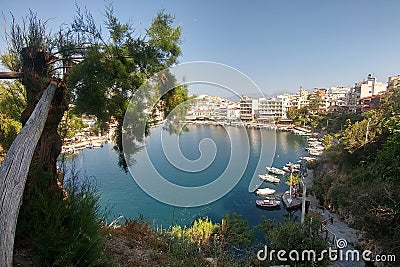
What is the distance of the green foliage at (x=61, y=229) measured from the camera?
129cm

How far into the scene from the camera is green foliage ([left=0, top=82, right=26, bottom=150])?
6.31ft

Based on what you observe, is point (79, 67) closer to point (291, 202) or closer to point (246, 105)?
point (246, 105)

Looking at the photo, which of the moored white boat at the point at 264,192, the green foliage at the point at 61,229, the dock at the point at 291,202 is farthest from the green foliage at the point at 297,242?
the moored white boat at the point at 264,192

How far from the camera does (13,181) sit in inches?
40.9

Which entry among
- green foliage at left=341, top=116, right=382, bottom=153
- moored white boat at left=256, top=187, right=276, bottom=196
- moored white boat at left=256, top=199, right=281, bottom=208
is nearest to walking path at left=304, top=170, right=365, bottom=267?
moored white boat at left=256, top=199, right=281, bottom=208

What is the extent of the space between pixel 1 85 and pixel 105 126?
80 centimetres

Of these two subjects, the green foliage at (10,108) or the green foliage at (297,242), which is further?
the green foliage at (297,242)

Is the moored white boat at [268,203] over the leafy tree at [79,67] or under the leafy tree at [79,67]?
under

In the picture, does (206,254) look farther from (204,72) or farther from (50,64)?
(50,64)

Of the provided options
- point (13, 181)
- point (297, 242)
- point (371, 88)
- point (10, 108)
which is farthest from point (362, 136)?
point (371, 88)

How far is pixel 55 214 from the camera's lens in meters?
1.40

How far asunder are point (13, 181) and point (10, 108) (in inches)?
50.2

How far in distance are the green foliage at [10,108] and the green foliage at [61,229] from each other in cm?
71
